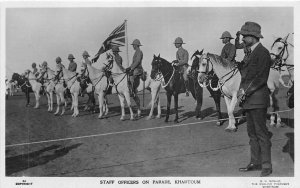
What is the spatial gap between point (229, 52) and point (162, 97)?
6.93 feet

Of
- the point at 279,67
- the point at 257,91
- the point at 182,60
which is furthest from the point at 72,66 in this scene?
the point at 257,91

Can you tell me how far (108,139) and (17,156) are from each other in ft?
5.83

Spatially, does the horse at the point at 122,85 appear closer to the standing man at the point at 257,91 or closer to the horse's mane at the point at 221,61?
the horse's mane at the point at 221,61

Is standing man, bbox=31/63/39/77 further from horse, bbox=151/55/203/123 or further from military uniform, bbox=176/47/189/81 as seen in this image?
military uniform, bbox=176/47/189/81

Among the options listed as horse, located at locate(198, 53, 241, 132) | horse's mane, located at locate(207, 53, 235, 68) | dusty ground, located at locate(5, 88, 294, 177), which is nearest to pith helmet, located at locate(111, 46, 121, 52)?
dusty ground, located at locate(5, 88, 294, 177)

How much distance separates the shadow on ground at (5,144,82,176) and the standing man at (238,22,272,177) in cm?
352

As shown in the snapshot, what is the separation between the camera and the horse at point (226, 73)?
31.3 feet

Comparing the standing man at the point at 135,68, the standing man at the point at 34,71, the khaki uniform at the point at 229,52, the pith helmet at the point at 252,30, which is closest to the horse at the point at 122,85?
the standing man at the point at 135,68

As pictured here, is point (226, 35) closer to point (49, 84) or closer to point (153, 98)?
point (153, 98)

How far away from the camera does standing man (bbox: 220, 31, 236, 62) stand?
30.9ft

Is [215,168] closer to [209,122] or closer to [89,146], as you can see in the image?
[209,122]

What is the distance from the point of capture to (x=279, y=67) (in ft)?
31.9
